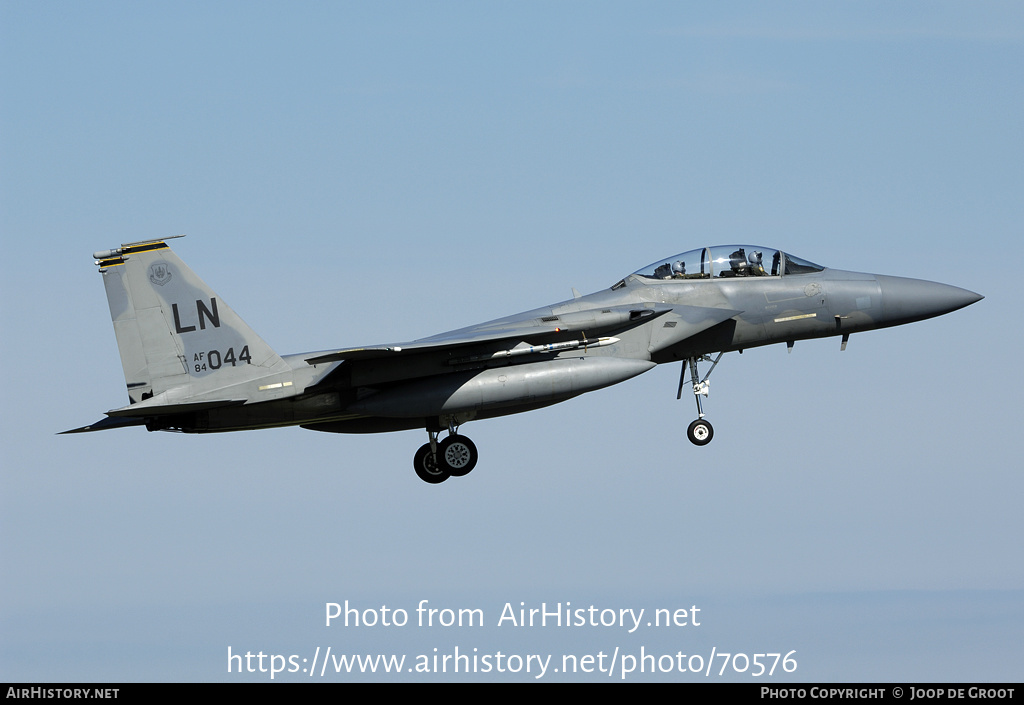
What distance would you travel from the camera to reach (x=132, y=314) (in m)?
22.5

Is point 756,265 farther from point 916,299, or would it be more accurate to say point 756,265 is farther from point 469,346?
point 469,346

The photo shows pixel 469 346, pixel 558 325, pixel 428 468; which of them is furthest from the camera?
pixel 428 468

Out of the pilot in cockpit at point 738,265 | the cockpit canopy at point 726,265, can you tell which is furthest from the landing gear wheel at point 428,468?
the pilot in cockpit at point 738,265

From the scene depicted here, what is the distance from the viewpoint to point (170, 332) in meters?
22.6

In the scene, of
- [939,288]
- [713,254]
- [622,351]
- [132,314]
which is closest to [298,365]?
[132,314]

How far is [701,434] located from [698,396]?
68 cm

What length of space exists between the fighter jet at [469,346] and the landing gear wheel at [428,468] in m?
0.02

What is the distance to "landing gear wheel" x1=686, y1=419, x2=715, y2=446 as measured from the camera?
79.9 ft

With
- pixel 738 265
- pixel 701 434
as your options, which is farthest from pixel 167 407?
pixel 738 265

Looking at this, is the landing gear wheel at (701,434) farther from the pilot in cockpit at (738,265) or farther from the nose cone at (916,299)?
the nose cone at (916,299)

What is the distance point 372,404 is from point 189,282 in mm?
3528

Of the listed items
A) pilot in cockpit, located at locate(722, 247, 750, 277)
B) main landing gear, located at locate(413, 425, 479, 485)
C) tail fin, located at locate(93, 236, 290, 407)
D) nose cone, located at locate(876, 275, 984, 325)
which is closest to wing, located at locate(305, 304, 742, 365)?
pilot in cockpit, located at locate(722, 247, 750, 277)

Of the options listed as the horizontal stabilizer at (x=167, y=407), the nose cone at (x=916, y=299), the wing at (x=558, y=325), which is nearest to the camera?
the horizontal stabilizer at (x=167, y=407)

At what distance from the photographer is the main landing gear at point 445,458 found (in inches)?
957
